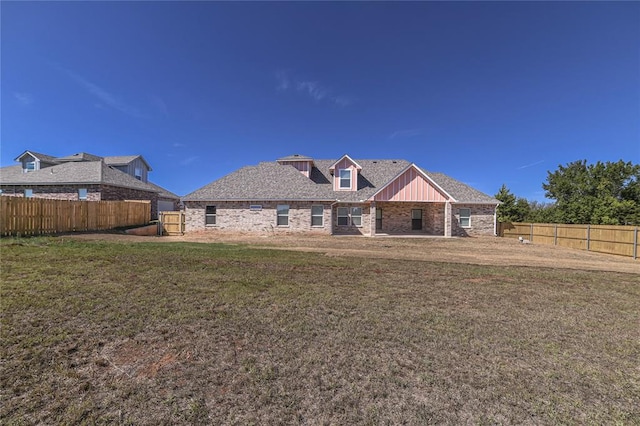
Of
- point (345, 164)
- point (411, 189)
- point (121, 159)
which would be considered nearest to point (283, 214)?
point (345, 164)

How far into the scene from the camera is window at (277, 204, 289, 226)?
20.2m

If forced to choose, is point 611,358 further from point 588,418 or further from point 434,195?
point 434,195

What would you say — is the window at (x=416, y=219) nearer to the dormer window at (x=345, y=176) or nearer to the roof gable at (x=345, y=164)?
the dormer window at (x=345, y=176)

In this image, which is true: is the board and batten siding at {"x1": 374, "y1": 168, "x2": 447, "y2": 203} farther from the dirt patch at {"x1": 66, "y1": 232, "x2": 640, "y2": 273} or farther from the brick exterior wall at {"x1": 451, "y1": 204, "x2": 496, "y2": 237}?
the dirt patch at {"x1": 66, "y1": 232, "x2": 640, "y2": 273}

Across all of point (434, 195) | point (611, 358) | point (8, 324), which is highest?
point (434, 195)

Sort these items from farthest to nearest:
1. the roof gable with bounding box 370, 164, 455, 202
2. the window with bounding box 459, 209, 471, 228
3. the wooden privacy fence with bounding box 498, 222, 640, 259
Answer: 1. the window with bounding box 459, 209, 471, 228
2. the roof gable with bounding box 370, 164, 455, 202
3. the wooden privacy fence with bounding box 498, 222, 640, 259

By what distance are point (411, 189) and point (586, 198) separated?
22568mm

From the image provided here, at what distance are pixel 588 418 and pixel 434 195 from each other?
1883 centimetres

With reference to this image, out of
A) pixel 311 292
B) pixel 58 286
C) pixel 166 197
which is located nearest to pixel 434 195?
pixel 311 292

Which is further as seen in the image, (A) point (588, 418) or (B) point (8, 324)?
(B) point (8, 324)

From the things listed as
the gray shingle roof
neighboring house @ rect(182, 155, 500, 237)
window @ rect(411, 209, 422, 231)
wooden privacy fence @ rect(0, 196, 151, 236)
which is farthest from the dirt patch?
the gray shingle roof

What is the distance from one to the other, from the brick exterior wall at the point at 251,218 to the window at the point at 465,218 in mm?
10529

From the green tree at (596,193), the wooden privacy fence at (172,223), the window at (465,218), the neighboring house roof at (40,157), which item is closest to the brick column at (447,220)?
the window at (465,218)

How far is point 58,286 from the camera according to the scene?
16.9 feet
